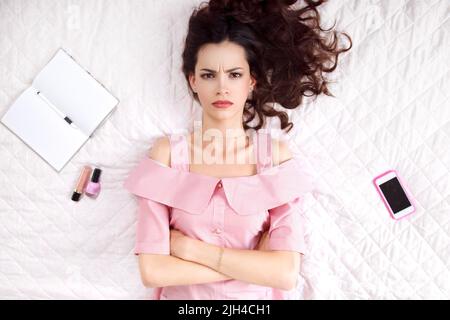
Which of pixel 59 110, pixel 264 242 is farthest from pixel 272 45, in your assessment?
pixel 59 110

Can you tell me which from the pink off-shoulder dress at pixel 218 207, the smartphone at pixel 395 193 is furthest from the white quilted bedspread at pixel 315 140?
the pink off-shoulder dress at pixel 218 207

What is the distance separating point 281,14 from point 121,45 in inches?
19.4

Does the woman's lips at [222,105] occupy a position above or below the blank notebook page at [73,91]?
below

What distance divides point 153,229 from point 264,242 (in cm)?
32

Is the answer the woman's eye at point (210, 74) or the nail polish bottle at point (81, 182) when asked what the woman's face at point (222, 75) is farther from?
the nail polish bottle at point (81, 182)

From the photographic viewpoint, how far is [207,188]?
1.19 m

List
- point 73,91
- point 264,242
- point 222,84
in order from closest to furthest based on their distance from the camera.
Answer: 1. point 222,84
2. point 264,242
3. point 73,91

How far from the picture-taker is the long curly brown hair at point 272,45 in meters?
1.17

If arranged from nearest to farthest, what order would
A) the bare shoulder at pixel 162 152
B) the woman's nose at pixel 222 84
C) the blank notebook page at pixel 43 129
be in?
the woman's nose at pixel 222 84
the bare shoulder at pixel 162 152
the blank notebook page at pixel 43 129

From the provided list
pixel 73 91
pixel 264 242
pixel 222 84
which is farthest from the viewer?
pixel 73 91

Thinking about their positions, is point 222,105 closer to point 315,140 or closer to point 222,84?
point 222,84

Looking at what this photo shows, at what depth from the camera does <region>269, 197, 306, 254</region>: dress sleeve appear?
116 centimetres
